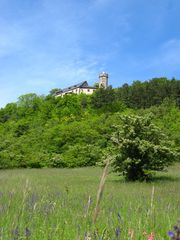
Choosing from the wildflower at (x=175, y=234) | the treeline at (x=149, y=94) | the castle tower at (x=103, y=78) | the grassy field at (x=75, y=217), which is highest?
the castle tower at (x=103, y=78)

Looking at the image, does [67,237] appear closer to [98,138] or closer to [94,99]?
[98,138]

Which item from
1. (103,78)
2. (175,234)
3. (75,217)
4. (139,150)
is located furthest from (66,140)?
(103,78)

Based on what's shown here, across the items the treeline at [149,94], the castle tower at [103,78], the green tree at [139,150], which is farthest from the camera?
the castle tower at [103,78]

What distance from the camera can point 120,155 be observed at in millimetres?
15461

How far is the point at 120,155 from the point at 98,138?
21859 mm

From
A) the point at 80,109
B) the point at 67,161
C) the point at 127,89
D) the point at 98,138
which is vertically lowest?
the point at 67,161

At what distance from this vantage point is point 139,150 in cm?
1549

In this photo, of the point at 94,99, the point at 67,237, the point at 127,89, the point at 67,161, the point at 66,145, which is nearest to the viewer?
the point at 67,237

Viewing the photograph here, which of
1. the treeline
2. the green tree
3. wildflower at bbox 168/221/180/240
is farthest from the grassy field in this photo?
the treeline

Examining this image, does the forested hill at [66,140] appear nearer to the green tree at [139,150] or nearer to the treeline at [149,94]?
the green tree at [139,150]

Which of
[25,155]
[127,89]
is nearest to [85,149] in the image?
[25,155]

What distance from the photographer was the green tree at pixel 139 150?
15414 mm

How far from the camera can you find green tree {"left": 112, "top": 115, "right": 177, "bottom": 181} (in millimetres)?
15414

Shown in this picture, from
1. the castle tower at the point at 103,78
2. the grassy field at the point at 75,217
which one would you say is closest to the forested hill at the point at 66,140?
the grassy field at the point at 75,217
